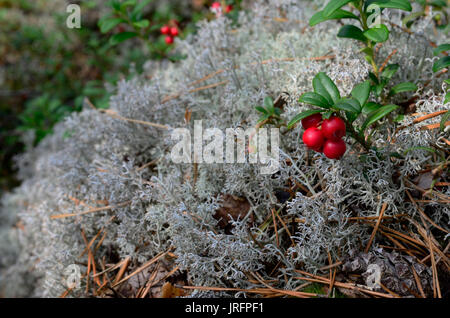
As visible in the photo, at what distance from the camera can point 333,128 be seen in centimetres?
144

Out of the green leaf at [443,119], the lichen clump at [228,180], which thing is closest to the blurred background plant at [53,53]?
the lichen clump at [228,180]

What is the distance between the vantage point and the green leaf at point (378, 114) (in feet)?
5.21

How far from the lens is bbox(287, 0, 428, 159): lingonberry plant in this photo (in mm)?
1475

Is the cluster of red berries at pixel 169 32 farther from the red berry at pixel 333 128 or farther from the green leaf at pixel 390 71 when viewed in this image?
the red berry at pixel 333 128

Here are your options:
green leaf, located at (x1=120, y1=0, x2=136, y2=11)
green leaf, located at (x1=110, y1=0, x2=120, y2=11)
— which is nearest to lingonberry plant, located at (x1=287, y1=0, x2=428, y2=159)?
green leaf, located at (x1=120, y1=0, x2=136, y2=11)

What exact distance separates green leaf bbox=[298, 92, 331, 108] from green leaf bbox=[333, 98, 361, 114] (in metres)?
0.04

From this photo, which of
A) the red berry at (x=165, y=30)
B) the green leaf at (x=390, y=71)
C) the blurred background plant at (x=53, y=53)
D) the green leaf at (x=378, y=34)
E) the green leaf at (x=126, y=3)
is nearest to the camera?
the green leaf at (x=378, y=34)

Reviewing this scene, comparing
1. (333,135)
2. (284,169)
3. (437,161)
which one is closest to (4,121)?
(284,169)

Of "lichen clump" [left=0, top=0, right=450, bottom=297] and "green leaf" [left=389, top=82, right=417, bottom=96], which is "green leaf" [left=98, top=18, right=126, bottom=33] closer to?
"lichen clump" [left=0, top=0, right=450, bottom=297]

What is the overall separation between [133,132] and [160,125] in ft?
0.67

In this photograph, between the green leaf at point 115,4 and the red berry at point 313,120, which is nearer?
the red berry at point 313,120

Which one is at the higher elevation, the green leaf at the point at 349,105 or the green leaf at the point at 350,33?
the green leaf at the point at 350,33

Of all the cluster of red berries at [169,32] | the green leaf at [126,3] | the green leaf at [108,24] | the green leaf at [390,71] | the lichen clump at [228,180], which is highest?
the green leaf at [126,3]

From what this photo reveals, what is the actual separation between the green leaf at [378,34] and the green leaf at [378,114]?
0.31 m
